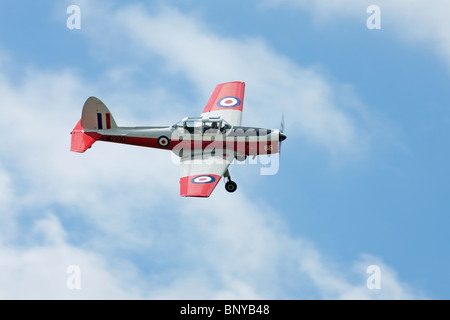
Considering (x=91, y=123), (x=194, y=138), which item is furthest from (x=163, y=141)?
(x=91, y=123)

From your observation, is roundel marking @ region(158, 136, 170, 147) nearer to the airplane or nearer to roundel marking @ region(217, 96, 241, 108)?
the airplane

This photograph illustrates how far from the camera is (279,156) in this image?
1009 inches

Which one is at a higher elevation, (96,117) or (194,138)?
(96,117)

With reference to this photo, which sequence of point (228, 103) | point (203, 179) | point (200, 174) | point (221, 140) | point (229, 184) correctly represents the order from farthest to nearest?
1. point (228, 103)
2. point (221, 140)
3. point (229, 184)
4. point (200, 174)
5. point (203, 179)

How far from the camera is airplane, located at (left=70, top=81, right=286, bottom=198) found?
82.0 feet

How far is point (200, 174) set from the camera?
24.0m

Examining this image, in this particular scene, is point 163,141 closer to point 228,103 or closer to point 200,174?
point 200,174

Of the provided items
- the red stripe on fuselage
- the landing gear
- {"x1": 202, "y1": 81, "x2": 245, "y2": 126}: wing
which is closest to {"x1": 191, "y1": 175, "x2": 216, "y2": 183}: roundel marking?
the landing gear

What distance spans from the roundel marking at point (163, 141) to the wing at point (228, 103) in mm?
2153

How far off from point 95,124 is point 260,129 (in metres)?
5.91

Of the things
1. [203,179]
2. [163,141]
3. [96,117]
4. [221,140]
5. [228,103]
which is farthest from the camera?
[228,103]

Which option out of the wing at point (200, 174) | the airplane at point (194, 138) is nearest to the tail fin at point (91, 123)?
the airplane at point (194, 138)

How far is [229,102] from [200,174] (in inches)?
208
